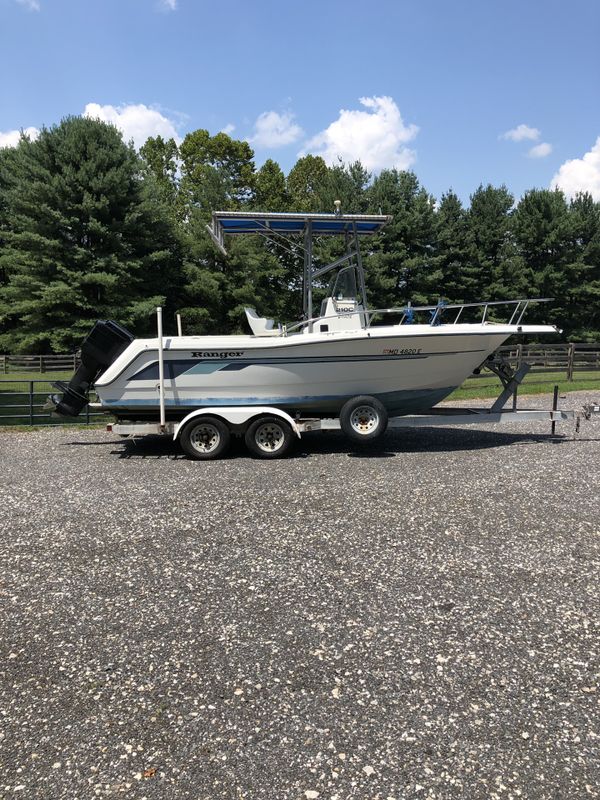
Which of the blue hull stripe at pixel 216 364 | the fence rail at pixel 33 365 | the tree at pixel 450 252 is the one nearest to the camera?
the blue hull stripe at pixel 216 364

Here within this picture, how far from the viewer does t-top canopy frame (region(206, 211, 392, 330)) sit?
8430mm

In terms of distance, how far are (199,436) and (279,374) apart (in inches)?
56.5

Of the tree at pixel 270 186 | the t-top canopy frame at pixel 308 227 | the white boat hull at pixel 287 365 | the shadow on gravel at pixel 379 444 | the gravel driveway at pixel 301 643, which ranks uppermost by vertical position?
the tree at pixel 270 186

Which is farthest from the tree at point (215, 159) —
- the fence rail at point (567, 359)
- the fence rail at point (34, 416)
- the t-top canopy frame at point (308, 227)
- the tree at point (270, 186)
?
the t-top canopy frame at point (308, 227)

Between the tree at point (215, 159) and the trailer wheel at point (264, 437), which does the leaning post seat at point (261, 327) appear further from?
the tree at point (215, 159)

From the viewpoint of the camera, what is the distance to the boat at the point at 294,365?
7.78 meters

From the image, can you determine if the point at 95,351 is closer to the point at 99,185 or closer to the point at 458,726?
the point at 458,726

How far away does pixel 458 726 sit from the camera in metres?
2.55

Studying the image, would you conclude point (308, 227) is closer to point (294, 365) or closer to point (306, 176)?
point (294, 365)

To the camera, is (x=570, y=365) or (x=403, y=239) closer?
(x=570, y=365)

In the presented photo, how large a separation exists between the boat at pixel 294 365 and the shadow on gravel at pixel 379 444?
0.66m

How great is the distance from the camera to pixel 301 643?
3.22 m

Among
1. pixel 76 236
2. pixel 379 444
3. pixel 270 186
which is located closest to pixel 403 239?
pixel 270 186

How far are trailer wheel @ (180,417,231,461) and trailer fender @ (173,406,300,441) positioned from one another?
0.25 feet
